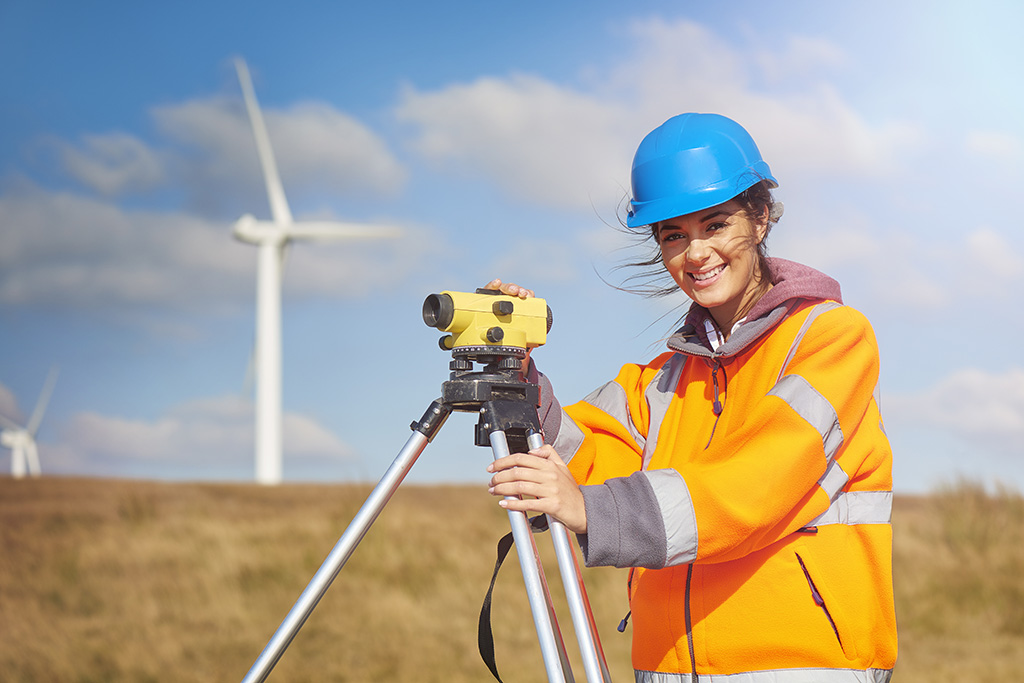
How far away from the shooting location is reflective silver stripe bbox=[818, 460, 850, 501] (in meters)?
2.44

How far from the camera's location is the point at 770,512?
2221mm

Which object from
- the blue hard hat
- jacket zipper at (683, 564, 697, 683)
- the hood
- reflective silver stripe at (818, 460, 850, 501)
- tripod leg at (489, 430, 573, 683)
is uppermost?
the blue hard hat

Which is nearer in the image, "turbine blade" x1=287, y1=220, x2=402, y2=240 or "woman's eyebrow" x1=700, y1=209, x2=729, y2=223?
"woman's eyebrow" x1=700, y1=209, x2=729, y2=223

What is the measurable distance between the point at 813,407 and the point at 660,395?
2.28 feet

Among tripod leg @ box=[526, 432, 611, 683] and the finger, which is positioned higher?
the finger

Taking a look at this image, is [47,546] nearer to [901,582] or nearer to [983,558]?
[901,582]

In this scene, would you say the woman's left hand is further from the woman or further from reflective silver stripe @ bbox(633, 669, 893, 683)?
reflective silver stripe @ bbox(633, 669, 893, 683)

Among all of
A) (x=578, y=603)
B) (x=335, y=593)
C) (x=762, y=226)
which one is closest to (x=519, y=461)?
(x=578, y=603)

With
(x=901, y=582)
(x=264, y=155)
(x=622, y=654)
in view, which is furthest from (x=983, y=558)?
(x=264, y=155)

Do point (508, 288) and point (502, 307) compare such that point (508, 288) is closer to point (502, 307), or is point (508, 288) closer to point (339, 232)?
point (502, 307)

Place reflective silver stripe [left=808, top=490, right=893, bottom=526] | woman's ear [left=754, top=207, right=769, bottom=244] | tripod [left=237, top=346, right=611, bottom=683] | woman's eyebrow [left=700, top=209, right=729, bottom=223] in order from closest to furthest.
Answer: tripod [left=237, top=346, right=611, bottom=683]
reflective silver stripe [left=808, top=490, right=893, bottom=526]
woman's eyebrow [left=700, top=209, right=729, bottom=223]
woman's ear [left=754, top=207, right=769, bottom=244]

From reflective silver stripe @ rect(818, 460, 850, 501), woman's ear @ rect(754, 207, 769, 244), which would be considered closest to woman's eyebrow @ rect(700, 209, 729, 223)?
woman's ear @ rect(754, 207, 769, 244)

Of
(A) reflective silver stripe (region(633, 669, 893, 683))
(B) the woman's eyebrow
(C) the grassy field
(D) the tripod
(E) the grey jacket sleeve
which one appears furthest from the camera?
(C) the grassy field

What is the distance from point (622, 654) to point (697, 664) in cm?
544
